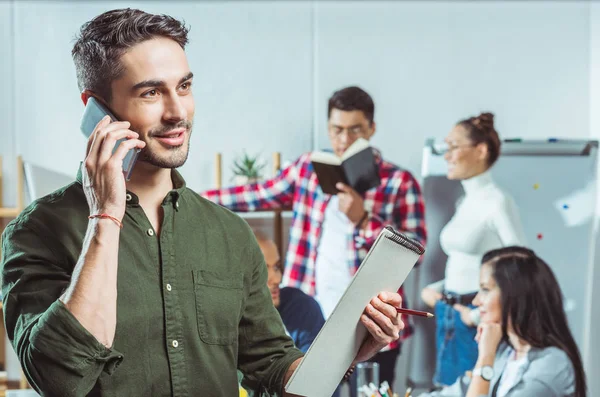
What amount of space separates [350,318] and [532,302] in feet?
7.49

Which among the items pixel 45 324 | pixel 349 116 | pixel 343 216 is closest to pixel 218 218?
pixel 45 324

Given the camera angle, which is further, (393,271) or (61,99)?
(61,99)

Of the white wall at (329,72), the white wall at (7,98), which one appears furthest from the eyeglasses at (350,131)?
the white wall at (7,98)

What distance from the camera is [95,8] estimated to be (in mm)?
3744

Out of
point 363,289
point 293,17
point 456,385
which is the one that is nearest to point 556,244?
point 456,385

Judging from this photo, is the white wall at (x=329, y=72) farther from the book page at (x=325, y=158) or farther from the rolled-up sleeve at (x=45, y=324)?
the rolled-up sleeve at (x=45, y=324)

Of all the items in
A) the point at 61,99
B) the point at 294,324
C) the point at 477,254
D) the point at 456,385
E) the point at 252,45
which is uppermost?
the point at 252,45

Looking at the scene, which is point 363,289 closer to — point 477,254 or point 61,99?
point 477,254

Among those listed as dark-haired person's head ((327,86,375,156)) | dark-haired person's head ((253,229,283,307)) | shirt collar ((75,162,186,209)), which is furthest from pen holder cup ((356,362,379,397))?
shirt collar ((75,162,186,209))

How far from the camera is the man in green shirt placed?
1218mm

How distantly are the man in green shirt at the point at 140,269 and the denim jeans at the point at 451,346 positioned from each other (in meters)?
2.10

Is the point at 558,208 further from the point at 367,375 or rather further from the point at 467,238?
the point at 367,375

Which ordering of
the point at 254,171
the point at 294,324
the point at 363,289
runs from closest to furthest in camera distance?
the point at 363,289
the point at 294,324
the point at 254,171

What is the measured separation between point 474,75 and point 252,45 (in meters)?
1.09
